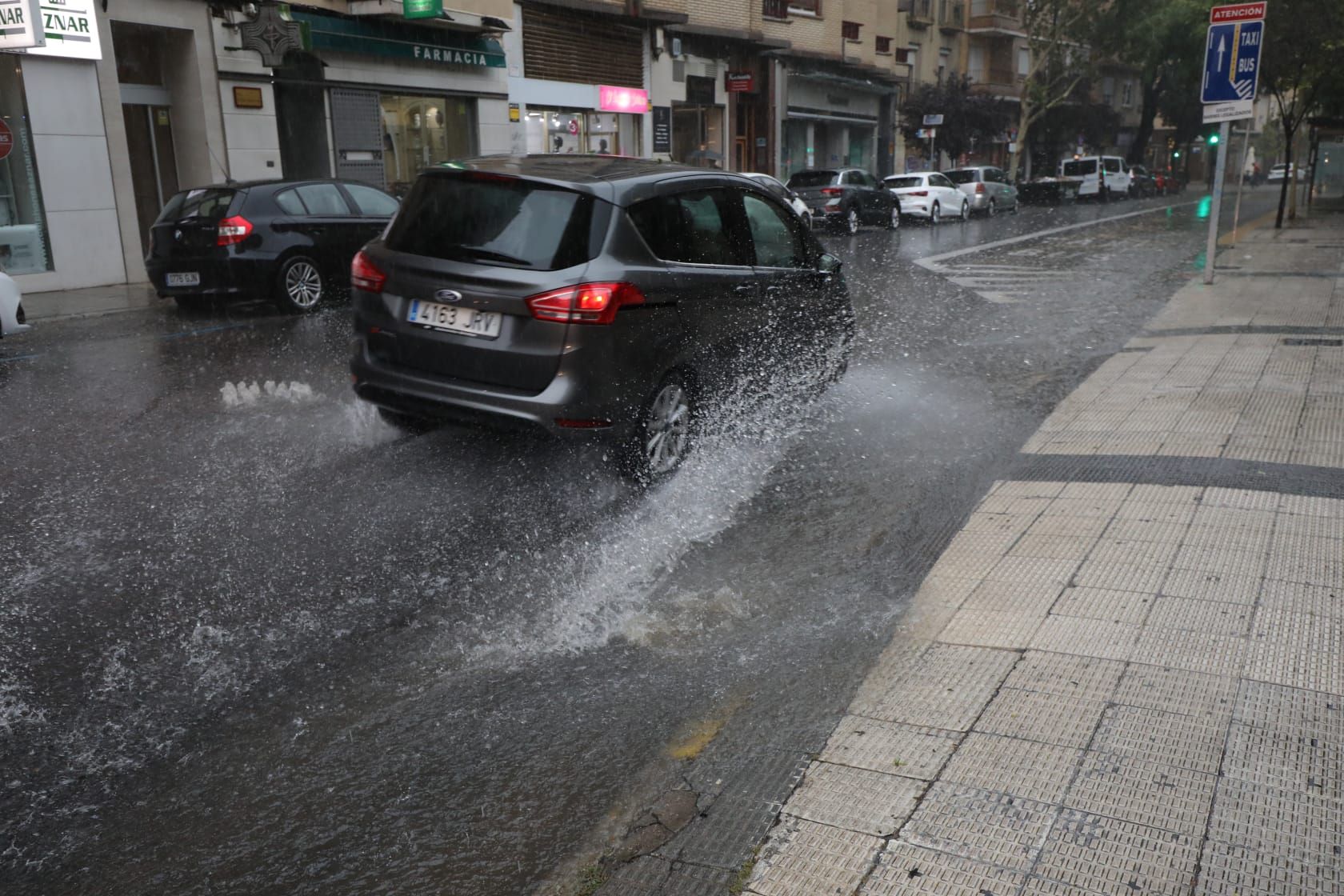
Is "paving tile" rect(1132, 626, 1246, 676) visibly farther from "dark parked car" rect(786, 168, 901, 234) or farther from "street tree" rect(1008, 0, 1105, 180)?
"street tree" rect(1008, 0, 1105, 180)

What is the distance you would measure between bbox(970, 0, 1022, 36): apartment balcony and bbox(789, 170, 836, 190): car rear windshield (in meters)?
28.2

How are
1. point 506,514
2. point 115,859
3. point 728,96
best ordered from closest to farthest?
point 115,859, point 506,514, point 728,96

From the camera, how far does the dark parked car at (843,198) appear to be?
25781 millimetres

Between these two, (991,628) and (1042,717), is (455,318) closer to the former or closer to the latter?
(991,628)

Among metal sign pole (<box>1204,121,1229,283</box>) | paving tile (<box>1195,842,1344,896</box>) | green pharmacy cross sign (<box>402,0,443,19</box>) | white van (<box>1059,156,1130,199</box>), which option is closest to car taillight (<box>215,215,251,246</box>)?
green pharmacy cross sign (<box>402,0,443,19</box>)

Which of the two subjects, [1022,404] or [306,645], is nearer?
[306,645]

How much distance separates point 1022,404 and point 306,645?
542 centimetres

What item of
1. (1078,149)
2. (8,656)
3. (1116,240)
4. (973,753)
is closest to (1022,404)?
(973,753)

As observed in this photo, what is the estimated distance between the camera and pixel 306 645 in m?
3.94

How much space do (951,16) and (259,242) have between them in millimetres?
43028

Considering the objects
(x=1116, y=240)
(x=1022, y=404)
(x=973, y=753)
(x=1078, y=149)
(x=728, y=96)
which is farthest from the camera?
(x=1078, y=149)

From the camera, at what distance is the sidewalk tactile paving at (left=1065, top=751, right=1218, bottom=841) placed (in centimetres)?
272

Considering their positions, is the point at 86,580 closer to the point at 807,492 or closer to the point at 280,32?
the point at 807,492

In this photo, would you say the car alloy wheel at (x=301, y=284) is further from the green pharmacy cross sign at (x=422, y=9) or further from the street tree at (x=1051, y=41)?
the street tree at (x=1051, y=41)
